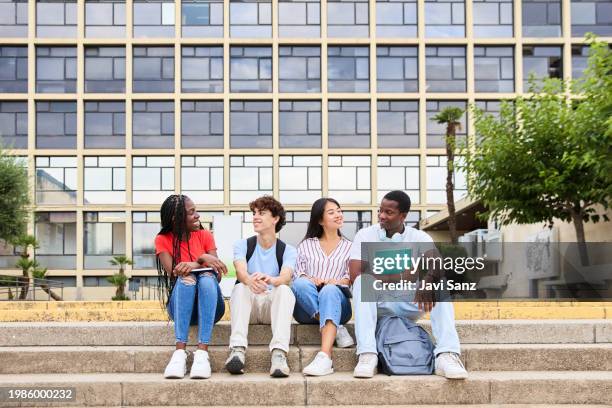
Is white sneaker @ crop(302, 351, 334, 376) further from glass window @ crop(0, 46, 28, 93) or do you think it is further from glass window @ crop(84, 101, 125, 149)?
glass window @ crop(0, 46, 28, 93)

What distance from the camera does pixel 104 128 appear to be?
121 feet

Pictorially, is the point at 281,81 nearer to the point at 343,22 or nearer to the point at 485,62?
the point at 343,22

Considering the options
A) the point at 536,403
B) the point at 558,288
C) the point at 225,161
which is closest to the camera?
the point at 536,403

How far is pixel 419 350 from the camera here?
5.86m

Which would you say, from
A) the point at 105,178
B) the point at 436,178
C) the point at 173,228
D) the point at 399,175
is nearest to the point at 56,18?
the point at 105,178

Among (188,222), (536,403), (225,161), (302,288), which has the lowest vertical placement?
(536,403)

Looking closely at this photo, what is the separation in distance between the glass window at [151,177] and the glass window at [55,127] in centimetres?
313

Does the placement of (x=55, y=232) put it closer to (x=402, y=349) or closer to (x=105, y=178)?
(x=105, y=178)

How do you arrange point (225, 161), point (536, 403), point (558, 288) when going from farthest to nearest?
point (225, 161), point (558, 288), point (536, 403)

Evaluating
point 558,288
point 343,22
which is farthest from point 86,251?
point 558,288

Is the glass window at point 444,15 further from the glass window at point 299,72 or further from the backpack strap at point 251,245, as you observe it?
the backpack strap at point 251,245

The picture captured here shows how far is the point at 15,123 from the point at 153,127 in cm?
616

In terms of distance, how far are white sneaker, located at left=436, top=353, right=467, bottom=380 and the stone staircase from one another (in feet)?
0.22

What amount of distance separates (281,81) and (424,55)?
6.58 metres
